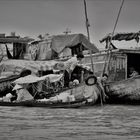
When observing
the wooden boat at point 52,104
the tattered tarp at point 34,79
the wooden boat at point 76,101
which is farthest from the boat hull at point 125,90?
the tattered tarp at point 34,79

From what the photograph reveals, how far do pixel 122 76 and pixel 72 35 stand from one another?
454 cm

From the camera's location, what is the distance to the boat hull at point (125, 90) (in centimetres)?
1778

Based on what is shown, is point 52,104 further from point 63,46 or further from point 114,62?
point 63,46

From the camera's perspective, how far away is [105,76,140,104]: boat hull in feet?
58.3

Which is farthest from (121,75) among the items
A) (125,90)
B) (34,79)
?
(34,79)

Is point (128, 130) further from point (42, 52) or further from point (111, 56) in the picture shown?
point (42, 52)

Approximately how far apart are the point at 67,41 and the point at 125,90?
6416mm

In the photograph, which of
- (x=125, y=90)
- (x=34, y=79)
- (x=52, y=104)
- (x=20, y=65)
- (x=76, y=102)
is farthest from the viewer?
(x=20, y=65)

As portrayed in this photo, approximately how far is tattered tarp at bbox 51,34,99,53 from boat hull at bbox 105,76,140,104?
5538 mm

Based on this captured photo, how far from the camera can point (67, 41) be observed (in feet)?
76.5

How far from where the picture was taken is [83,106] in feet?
55.5

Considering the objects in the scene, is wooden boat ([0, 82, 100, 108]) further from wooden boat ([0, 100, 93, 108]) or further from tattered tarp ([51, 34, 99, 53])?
tattered tarp ([51, 34, 99, 53])

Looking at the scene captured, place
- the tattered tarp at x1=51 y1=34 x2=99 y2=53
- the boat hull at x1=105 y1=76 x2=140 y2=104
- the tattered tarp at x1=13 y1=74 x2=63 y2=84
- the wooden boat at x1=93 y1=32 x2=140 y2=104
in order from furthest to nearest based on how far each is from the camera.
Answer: the tattered tarp at x1=51 y1=34 x2=99 y2=53
the wooden boat at x1=93 y1=32 x2=140 y2=104
the boat hull at x1=105 y1=76 x2=140 y2=104
the tattered tarp at x1=13 y1=74 x2=63 y2=84

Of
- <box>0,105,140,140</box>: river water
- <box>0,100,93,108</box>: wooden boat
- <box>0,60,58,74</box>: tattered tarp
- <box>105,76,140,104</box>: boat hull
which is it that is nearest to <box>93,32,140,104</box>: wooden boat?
<box>105,76,140,104</box>: boat hull
